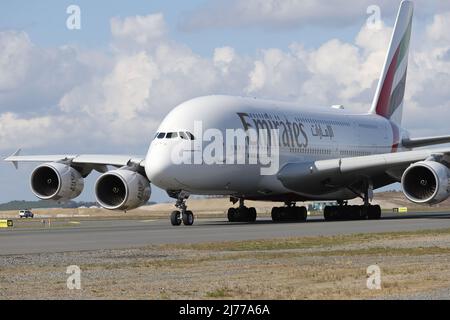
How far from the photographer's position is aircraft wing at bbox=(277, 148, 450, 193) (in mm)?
37875

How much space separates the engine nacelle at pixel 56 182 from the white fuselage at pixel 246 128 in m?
5.82

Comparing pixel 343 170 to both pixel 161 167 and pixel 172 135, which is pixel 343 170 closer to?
pixel 172 135

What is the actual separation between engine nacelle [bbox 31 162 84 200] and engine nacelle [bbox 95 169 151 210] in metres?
2.07

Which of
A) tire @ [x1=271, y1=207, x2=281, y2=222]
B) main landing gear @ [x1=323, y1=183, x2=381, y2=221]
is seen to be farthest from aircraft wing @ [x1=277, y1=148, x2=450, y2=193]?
tire @ [x1=271, y1=207, x2=281, y2=222]

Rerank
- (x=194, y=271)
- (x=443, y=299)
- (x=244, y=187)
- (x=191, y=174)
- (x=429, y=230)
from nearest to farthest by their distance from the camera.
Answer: (x=443, y=299)
(x=194, y=271)
(x=429, y=230)
(x=191, y=174)
(x=244, y=187)

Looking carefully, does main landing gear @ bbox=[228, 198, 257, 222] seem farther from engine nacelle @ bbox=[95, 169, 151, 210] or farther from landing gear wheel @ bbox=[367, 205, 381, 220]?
landing gear wheel @ bbox=[367, 205, 381, 220]

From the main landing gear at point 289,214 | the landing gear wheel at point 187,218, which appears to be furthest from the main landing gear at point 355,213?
the landing gear wheel at point 187,218

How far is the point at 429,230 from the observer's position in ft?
94.3

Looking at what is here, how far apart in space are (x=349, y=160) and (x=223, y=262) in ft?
69.6

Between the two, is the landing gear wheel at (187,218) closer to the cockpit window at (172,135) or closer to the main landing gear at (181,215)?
the main landing gear at (181,215)

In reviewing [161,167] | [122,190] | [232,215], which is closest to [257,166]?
[232,215]

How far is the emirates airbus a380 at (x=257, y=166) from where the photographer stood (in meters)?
35.3
